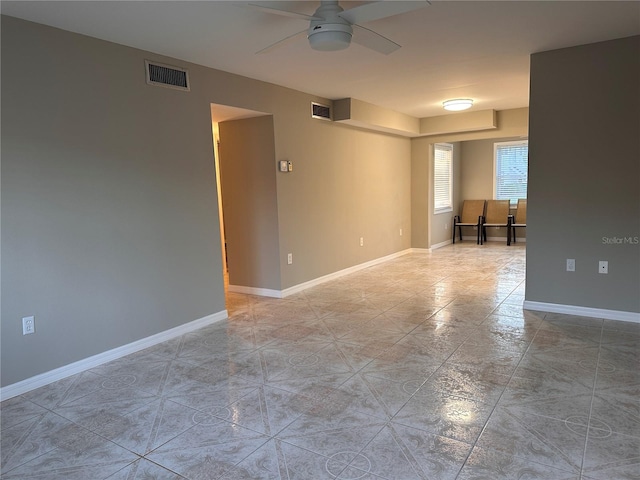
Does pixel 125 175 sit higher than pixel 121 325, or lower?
higher

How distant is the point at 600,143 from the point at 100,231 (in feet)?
13.6

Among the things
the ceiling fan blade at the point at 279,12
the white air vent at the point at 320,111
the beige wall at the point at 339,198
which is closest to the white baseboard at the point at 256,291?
the beige wall at the point at 339,198

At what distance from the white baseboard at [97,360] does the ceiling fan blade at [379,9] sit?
283cm

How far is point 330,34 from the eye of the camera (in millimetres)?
2383

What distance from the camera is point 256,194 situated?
4.80m

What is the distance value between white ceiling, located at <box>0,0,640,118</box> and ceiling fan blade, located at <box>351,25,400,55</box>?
0.21m

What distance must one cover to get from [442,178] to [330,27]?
6552mm

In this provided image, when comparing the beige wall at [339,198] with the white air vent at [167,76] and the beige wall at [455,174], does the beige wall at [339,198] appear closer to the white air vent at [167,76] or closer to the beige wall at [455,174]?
the beige wall at [455,174]

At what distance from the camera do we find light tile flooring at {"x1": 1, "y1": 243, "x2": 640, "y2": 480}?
1.87m

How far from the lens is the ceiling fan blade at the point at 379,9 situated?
2.11m

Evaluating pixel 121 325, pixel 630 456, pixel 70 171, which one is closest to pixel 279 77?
pixel 70 171

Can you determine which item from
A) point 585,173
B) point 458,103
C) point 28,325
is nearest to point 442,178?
point 458,103

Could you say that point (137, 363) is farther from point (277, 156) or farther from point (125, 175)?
point (277, 156)

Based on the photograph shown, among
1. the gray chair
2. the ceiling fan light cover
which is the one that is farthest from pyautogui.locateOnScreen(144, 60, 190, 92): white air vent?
the gray chair
